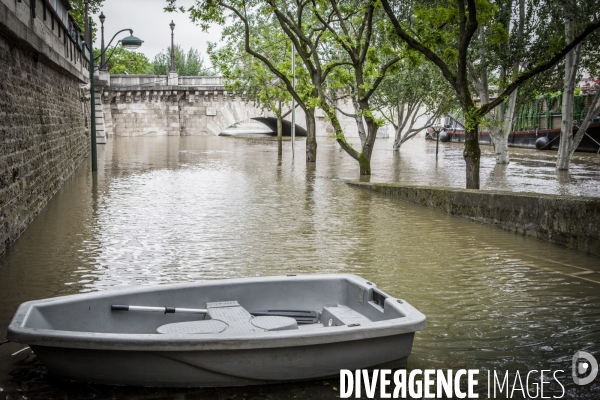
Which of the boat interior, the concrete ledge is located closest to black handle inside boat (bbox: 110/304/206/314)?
the boat interior

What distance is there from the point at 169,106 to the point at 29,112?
172 feet

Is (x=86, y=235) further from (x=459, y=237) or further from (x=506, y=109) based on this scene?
(x=506, y=109)

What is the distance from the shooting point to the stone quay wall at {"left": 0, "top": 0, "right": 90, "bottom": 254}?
396 inches

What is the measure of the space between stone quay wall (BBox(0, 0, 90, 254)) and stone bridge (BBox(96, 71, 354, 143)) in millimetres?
42387

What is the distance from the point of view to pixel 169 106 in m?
64.3

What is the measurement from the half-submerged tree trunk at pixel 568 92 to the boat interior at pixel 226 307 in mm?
18513

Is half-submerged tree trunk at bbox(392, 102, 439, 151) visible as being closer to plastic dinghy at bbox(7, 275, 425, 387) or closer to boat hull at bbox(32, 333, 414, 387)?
plastic dinghy at bbox(7, 275, 425, 387)

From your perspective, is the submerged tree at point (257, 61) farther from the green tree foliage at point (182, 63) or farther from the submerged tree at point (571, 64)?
the green tree foliage at point (182, 63)

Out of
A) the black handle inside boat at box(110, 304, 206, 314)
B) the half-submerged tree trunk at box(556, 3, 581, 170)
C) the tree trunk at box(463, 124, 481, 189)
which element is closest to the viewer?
the black handle inside boat at box(110, 304, 206, 314)

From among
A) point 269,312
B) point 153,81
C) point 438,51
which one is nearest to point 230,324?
point 269,312

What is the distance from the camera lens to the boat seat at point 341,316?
600cm

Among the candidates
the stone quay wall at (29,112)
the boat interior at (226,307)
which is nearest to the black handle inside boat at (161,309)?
the boat interior at (226,307)

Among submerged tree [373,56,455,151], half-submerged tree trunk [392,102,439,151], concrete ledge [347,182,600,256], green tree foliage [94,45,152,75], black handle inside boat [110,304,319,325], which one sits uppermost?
green tree foliage [94,45,152,75]

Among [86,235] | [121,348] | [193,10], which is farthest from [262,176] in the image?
[121,348]
